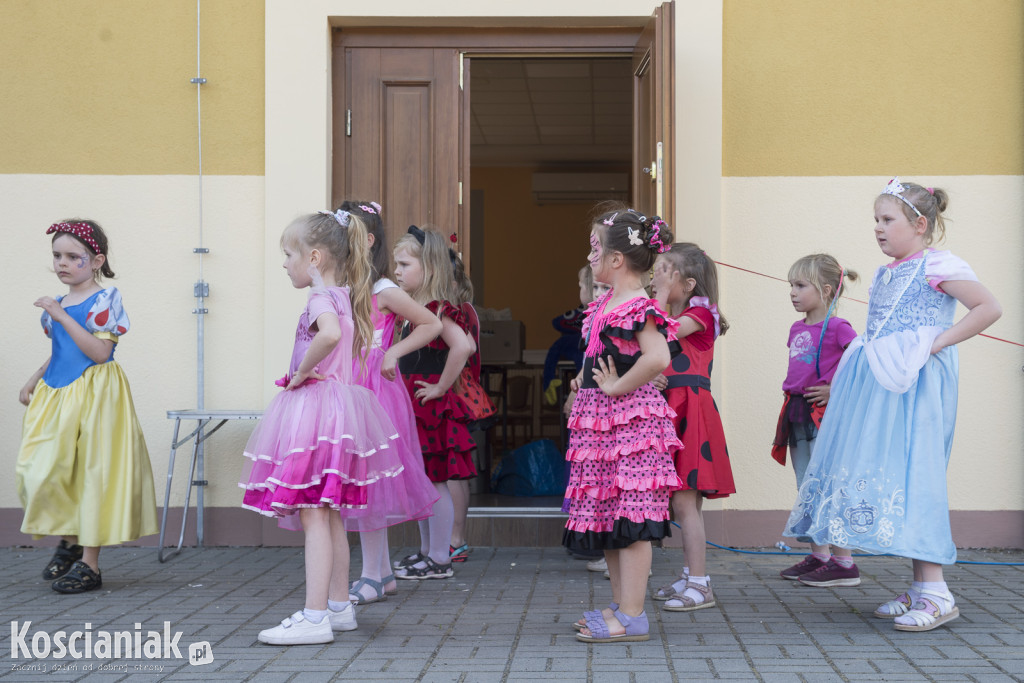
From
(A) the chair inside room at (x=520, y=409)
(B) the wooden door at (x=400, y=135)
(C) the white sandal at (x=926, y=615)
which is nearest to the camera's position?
(C) the white sandal at (x=926, y=615)

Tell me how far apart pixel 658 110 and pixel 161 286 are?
2.83 metres

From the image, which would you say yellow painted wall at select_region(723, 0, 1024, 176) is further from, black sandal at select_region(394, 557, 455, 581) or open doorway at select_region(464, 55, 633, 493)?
open doorway at select_region(464, 55, 633, 493)

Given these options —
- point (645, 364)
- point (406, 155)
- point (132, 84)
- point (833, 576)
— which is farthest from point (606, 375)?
point (132, 84)

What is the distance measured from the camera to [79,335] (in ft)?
14.5

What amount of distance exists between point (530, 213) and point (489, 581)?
33.3 feet

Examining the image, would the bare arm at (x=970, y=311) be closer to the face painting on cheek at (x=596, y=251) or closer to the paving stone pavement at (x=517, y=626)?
the paving stone pavement at (x=517, y=626)

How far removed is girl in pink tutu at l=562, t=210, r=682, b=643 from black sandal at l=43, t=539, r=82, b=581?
2389 millimetres

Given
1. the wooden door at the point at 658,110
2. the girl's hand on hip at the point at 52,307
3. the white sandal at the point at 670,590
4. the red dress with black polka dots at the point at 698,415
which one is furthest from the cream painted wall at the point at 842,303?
the girl's hand on hip at the point at 52,307

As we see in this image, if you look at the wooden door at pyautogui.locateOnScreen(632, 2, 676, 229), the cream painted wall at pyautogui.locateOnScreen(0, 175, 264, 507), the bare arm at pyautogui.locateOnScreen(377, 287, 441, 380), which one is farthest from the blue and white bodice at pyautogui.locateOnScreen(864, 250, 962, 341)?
the cream painted wall at pyautogui.locateOnScreen(0, 175, 264, 507)

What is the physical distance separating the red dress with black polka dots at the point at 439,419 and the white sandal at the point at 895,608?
1914 millimetres

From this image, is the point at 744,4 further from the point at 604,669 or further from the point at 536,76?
the point at 536,76

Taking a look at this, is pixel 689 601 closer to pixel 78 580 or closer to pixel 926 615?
pixel 926 615

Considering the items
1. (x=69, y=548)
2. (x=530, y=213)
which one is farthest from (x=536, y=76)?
(x=69, y=548)

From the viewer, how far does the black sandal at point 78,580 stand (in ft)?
14.2
